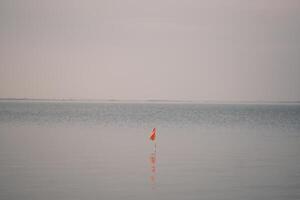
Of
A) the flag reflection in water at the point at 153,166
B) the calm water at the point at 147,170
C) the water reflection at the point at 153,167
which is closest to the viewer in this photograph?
the calm water at the point at 147,170

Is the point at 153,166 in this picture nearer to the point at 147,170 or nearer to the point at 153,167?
the point at 153,167

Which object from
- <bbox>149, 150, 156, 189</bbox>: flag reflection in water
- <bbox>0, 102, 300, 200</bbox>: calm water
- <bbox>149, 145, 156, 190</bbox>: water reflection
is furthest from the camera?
<bbox>149, 150, 156, 189</bbox>: flag reflection in water

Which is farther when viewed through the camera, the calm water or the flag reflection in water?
the flag reflection in water

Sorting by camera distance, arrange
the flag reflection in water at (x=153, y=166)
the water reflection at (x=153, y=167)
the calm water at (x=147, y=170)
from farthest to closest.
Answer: the flag reflection in water at (x=153, y=166) → the water reflection at (x=153, y=167) → the calm water at (x=147, y=170)

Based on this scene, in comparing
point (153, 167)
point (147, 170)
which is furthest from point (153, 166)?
point (147, 170)

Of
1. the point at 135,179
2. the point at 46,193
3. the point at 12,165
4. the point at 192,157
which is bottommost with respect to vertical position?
the point at 46,193

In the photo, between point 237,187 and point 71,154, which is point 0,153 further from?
point 237,187

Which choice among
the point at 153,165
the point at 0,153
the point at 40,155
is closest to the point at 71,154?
the point at 40,155

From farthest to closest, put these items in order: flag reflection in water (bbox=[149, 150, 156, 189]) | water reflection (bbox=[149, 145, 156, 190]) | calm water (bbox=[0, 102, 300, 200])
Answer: flag reflection in water (bbox=[149, 150, 156, 189]) → water reflection (bbox=[149, 145, 156, 190]) → calm water (bbox=[0, 102, 300, 200])

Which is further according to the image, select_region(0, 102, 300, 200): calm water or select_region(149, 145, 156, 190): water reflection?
select_region(149, 145, 156, 190): water reflection

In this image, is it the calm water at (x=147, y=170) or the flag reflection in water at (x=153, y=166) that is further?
the flag reflection in water at (x=153, y=166)

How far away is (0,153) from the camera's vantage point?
2533 centimetres

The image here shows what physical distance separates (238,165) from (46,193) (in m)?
9.97

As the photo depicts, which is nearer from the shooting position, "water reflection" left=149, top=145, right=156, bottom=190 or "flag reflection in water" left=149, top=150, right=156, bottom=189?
"water reflection" left=149, top=145, right=156, bottom=190
